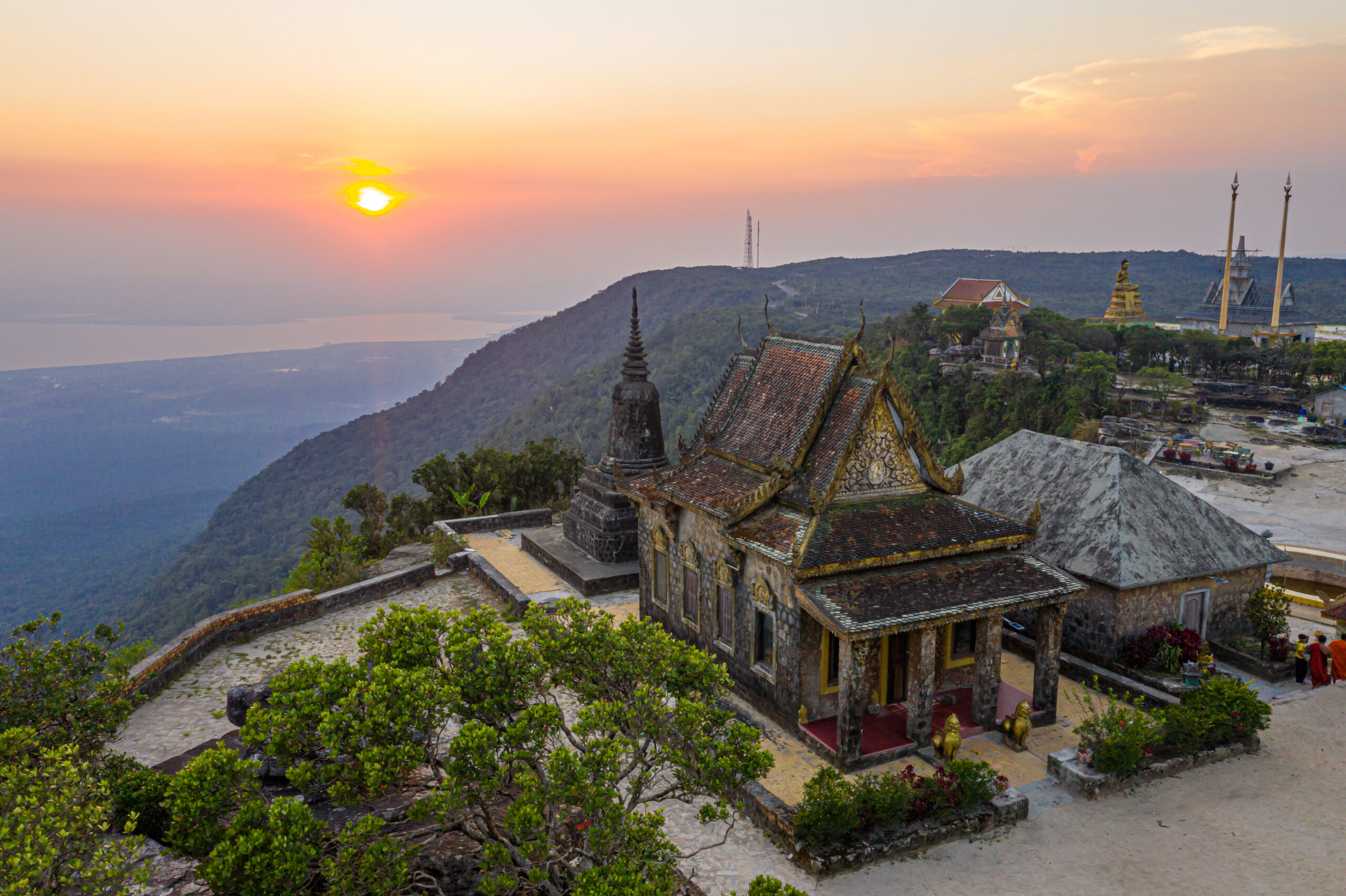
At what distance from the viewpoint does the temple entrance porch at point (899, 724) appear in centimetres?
1642

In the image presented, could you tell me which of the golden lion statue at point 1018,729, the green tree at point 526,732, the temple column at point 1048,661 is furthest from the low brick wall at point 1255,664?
the green tree at point 526,732

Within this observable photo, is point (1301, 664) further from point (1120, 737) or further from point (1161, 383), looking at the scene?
point (1161, 383)

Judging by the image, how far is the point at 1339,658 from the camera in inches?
790

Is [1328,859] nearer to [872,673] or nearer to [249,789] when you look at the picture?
[872,673]

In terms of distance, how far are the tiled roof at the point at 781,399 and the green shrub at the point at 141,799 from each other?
41.8 ft

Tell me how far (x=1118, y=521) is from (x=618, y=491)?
587 inches

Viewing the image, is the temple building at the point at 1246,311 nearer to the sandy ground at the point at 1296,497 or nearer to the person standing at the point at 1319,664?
the sandy ground at the point at 1296,497

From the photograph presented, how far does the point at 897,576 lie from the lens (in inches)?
661

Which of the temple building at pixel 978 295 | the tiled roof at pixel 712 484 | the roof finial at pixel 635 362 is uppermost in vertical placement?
the temple building at pixel 978 295

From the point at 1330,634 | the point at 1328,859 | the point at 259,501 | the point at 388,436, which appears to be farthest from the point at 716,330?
the point at 1328,859

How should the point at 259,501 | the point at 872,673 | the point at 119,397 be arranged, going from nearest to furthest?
the point at 872,673 < the point at 259,501 < the point at 119,397

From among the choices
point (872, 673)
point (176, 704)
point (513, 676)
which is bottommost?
point (176, 704)

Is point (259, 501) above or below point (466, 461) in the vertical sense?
below

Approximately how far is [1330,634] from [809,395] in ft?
→ 55.0
